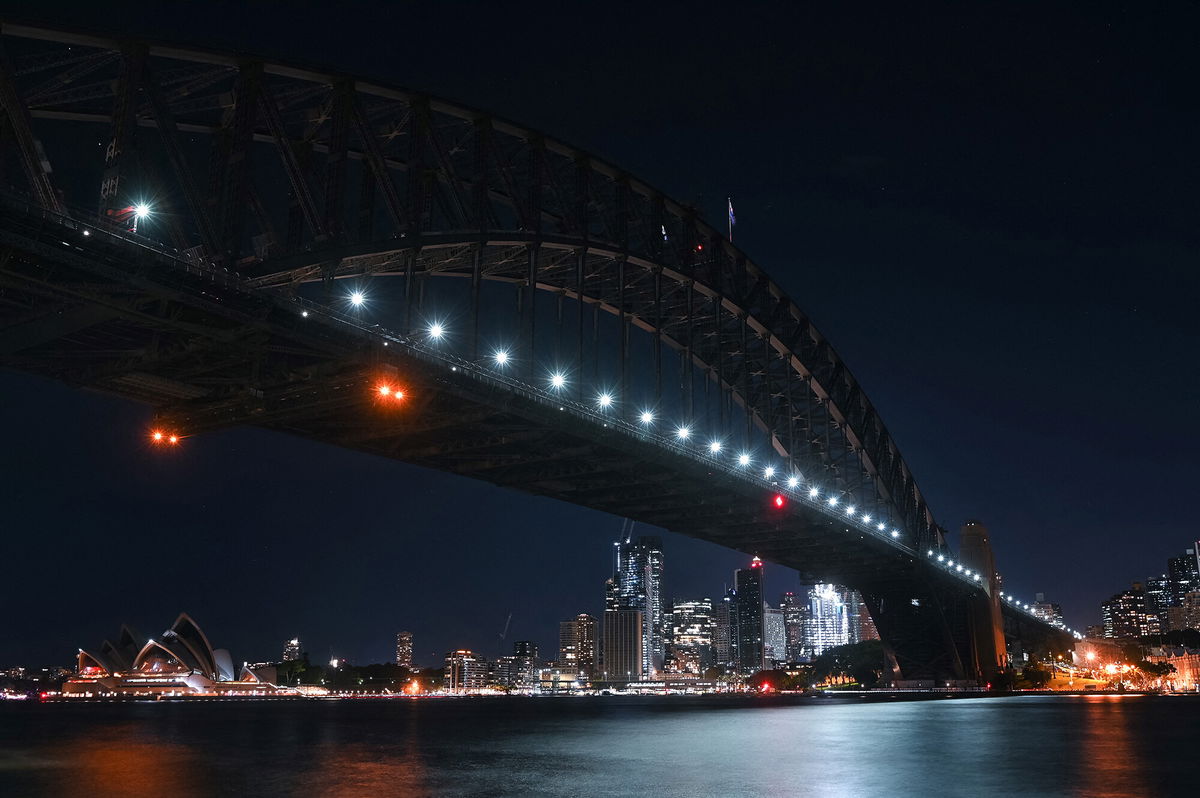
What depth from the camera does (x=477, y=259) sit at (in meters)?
46.4

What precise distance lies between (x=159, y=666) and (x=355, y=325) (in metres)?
142

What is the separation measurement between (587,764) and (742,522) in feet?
155

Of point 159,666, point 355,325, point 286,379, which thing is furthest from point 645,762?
point 159,666

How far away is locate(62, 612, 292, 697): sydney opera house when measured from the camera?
507ft

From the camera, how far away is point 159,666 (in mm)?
158500

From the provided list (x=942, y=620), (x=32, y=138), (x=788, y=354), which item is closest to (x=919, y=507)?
(x=942, y=620)

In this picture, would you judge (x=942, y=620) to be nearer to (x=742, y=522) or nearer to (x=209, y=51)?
(x=742, y=522)

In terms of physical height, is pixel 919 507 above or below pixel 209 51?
below

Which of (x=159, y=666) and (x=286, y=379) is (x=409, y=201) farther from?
(x=159, y=666)

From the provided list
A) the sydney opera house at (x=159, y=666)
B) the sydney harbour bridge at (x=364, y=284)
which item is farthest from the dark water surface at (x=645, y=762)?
the sydney opera house at (x=159, y=666)

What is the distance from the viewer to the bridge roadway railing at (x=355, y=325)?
1071 inches

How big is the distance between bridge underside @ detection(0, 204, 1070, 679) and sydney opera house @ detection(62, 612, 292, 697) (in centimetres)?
11133

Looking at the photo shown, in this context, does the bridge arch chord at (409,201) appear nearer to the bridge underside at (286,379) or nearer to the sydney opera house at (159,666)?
the bridge underside at (286,379)

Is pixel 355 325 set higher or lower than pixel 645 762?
higher
